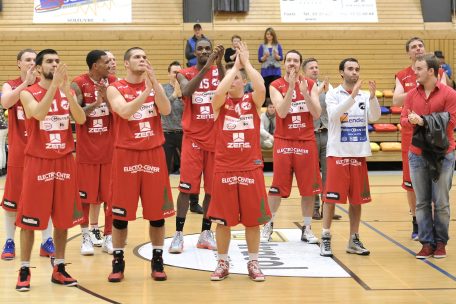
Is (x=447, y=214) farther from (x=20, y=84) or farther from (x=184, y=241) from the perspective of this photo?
(x=20, y=84)

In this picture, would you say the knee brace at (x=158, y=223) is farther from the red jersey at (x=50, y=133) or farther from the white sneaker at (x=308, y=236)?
the white sneaker at (x=308, y=236)

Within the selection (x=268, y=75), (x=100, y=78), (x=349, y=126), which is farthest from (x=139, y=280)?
(x=268, y=75)

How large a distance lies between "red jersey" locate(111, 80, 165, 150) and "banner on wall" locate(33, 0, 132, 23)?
10.9m

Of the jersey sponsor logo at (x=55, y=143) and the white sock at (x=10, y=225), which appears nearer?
the jersey sponsor logo at (x=55, y=143)

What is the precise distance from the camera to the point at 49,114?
660 centimetres

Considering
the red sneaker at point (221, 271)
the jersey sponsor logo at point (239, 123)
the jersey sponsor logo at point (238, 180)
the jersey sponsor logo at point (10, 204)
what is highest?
the jersey sponsor logo at point (239, 123)

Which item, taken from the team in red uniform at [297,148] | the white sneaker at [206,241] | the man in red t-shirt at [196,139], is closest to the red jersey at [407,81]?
the team in red uniform at [297,148]

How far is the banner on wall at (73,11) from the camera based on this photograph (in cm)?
1725

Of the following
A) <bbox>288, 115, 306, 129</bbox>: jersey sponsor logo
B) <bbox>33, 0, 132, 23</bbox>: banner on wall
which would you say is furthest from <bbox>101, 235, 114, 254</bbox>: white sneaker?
<bbox>33, 0, 132, 23</bbox>: banner on wall

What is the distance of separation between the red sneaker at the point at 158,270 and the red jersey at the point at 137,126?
1050 millimetres

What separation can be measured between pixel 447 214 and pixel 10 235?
14.9 feet

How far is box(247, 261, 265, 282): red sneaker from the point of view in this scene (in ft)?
22.1

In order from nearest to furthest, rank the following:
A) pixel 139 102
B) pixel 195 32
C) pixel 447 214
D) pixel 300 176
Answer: pixel 139 102, pixel 447 214, pixel 300 176, pixel 195 32

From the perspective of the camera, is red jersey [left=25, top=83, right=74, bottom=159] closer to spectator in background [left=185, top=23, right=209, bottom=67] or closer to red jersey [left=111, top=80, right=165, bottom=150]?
red jersey [left=111, top=80, right=165, bottom=150]
